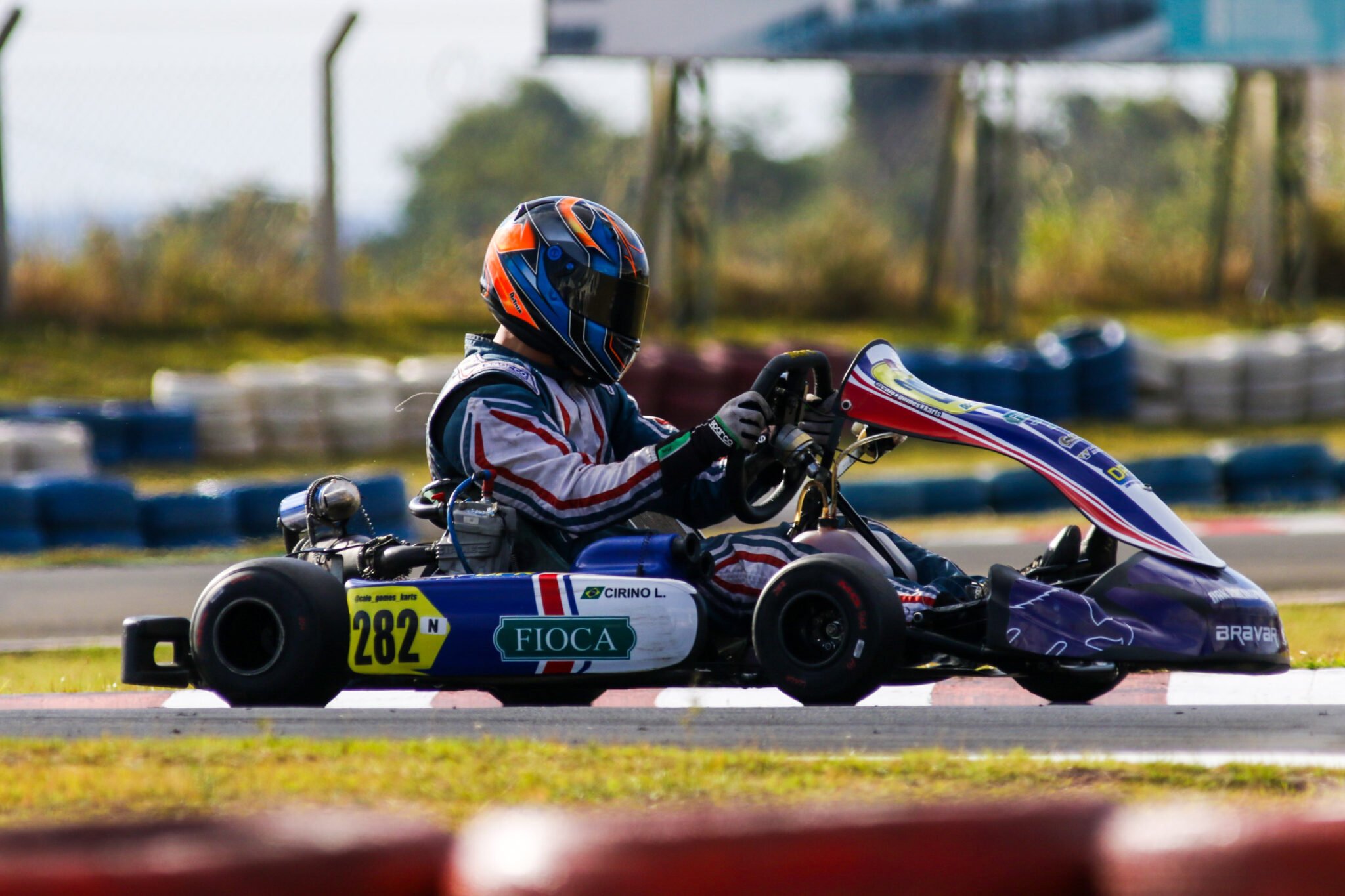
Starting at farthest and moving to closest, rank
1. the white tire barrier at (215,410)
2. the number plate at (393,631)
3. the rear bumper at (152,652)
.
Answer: the white tire barrier at (215,410) < the rear bumper at (152,652) < the number plate at (393,631)

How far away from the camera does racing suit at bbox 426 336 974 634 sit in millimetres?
4551

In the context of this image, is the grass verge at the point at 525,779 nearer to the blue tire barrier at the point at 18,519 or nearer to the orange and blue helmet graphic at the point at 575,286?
the orange and blue helmet graphic at the point at 575,286

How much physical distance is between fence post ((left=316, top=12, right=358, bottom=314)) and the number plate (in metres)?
12.5

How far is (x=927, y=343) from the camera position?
60.1ft

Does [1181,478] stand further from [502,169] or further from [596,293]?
[502,169]

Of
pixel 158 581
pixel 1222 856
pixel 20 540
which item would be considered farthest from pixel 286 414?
pixel 1222 856

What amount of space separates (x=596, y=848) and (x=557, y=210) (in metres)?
2.94

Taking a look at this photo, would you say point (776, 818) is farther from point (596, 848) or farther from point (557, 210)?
point (557, 210)

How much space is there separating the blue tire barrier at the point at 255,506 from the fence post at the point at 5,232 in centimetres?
696

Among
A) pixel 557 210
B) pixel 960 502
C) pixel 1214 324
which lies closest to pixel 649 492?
pixel 557 210

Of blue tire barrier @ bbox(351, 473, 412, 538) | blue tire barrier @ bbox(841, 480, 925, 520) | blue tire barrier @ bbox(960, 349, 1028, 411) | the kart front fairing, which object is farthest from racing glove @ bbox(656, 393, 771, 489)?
blue tire barrier @ bbox(960, 349, 1028, 411)

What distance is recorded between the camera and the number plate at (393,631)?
4547mm

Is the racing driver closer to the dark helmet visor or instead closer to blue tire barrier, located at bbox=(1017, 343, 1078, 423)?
the dark helmet visor

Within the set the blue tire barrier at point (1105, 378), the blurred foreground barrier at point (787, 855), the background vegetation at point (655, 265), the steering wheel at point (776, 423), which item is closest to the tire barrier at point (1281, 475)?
the blue tire barrier at point (1105, 378)
